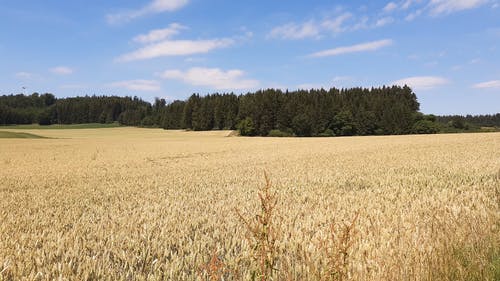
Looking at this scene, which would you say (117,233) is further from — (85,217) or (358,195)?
(358,195)

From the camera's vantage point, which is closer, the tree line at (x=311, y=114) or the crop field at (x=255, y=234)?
the crop field at (x=255, y=234)

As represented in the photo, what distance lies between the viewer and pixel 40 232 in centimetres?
557

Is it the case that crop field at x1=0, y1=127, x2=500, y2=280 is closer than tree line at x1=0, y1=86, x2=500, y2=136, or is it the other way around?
crop field at x1=0, y1=127, x2=500, y2=280

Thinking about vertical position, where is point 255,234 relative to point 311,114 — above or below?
below

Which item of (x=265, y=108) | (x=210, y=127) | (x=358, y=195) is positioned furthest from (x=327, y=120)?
(x=358, y=195)

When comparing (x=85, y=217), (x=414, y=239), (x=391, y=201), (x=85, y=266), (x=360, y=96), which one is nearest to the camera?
(x=85, y=266)

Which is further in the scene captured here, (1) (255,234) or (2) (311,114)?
(2) (311,114)

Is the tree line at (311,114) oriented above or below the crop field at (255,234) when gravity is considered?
above

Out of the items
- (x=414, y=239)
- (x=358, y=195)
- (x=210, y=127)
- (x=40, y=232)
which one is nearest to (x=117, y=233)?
(x=40, y=232)

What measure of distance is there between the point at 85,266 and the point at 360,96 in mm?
110526

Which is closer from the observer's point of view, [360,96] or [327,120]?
[327,120]

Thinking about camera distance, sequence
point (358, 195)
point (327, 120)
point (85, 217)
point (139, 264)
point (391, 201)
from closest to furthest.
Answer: point (139, 264) < point (85, 217) < point (391, 201) < point (358, 195) < point (327, 120)

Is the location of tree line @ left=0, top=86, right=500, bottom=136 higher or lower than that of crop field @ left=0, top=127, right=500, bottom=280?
higher

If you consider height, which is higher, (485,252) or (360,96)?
(360,96)
